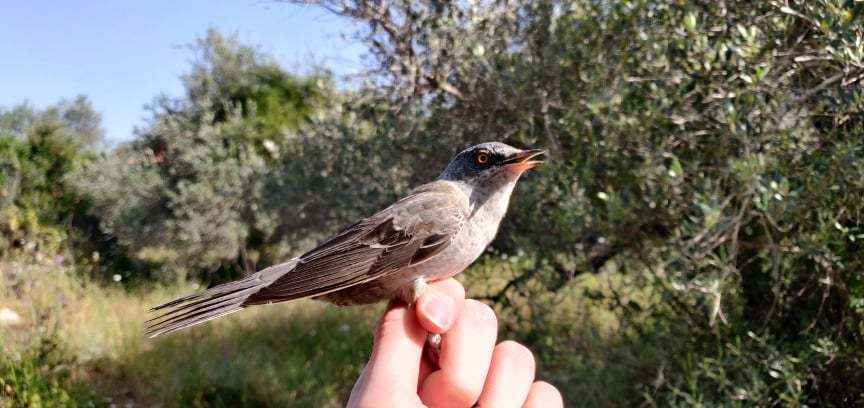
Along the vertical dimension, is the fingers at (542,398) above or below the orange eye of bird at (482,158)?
below

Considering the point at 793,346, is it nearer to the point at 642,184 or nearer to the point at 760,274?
the point at 760,274

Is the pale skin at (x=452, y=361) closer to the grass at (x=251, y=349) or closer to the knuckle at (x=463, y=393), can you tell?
the knuckle at (x=463, y=393)

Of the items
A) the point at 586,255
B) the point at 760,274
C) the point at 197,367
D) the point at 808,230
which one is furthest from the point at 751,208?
the point at 197,367

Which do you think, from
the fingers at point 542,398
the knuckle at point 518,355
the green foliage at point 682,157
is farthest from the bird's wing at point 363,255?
the green foliage at point 682,157

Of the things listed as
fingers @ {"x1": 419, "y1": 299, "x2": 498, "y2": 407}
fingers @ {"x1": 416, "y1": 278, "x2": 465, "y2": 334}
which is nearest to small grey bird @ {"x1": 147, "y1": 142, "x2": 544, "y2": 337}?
fingers @ {"x1": 416, "y1": 278, "x2": 465, "y2": 334}

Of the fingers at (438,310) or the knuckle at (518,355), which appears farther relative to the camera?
the knuckle at (518,355)

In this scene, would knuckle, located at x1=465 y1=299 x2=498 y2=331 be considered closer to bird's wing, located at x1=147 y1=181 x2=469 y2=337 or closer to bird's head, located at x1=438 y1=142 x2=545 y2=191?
bird's wing, located at x1=147 y1=181 x2=469 y2=337

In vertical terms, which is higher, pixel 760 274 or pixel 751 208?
pixel 751 208
